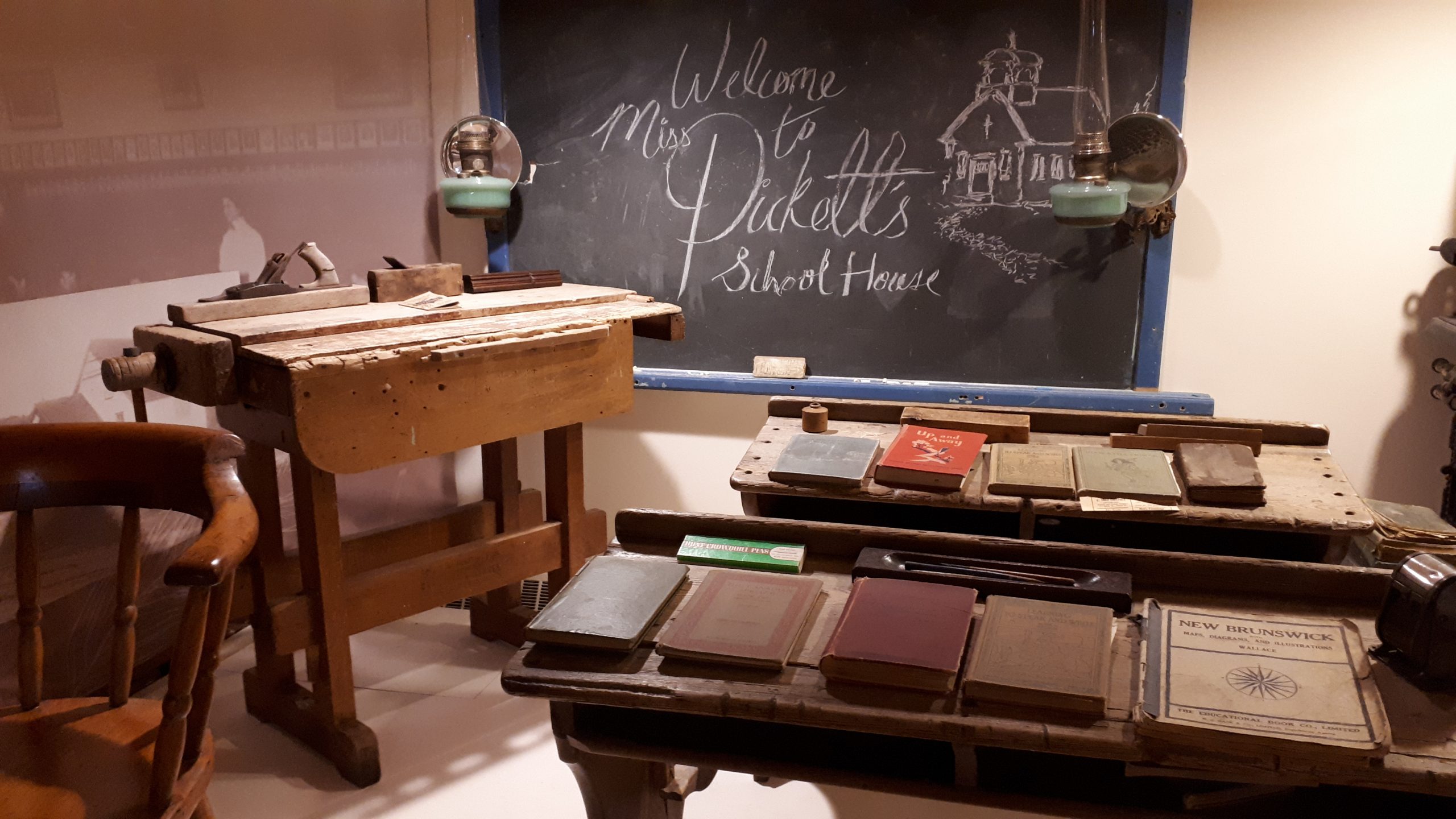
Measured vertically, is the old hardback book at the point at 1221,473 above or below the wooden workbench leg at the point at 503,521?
above

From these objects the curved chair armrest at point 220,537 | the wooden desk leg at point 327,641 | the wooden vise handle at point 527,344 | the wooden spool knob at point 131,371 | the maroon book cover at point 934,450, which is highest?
the wooden vise handle at point 527,344

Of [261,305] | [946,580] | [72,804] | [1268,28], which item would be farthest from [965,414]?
[72,804]

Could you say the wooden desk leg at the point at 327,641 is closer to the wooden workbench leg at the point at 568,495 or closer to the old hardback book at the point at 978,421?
the wooden workbench leg at the point at 568,495

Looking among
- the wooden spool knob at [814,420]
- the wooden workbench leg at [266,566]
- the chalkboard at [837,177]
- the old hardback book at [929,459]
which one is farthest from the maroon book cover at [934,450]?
the wooden workbench leg at [266,566]

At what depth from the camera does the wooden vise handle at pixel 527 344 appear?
80.4 inches

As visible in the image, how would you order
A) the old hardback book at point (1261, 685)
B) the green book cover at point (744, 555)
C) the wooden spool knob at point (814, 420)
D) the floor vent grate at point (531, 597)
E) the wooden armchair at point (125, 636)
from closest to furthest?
the old hardback book at point (1261, 685), the wooden armchair at point (125, 636), the green book cover at point (744, 555), the wooden spool knob at point (814, 420), the floor vent grate at point (531, 597)

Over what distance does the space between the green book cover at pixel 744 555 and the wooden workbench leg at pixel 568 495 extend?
1076 mm

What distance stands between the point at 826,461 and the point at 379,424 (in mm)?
884

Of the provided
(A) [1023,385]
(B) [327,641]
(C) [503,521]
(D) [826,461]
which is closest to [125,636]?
(B) [327,641]

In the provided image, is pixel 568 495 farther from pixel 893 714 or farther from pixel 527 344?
pixel 893 714

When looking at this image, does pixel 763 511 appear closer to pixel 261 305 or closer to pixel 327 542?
pixel 327 542

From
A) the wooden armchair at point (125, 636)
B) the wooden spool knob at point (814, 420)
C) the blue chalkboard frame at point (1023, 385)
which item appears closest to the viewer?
the wooden armchair at point (125, 636)

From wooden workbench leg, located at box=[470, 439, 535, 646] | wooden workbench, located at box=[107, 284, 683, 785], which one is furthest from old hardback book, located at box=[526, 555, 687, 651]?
wooden workbench leg, located at box=[470, 439, 535, 646]

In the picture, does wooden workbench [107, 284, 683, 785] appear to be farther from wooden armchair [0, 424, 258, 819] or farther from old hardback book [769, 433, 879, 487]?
old hardback book [769, 433, 879, 487]
